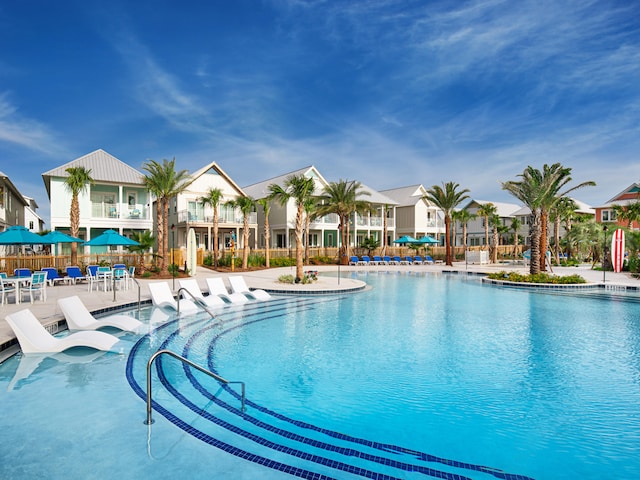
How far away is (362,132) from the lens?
28344 millimetres

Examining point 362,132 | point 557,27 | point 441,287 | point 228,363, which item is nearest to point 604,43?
point 557,27

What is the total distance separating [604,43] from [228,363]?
20.1 meters

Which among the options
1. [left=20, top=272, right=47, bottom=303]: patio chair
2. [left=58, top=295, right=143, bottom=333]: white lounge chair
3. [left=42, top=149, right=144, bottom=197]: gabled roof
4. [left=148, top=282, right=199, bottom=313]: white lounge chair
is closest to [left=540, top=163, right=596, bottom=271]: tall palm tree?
[left=148, top=282, right=199, bottom=313]: white lounge chair

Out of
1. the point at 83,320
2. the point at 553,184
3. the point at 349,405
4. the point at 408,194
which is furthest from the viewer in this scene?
the point at 408,194

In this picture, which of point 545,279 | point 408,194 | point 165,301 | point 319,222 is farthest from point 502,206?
point 165,301

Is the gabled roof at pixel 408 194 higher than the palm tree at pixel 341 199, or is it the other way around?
the gabled roof at pixel 408 194

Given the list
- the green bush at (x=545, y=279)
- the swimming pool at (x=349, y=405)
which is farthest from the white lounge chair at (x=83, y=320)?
the green bush at (x=545, y=279)

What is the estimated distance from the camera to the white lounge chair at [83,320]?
9312 mm

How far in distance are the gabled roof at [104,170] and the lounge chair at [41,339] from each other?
23.2m

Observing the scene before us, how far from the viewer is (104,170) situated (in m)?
28.7

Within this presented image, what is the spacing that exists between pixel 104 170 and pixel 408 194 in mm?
35398

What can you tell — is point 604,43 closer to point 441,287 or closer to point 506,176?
point 506,176

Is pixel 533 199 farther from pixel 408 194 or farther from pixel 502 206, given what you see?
pixel 502 206

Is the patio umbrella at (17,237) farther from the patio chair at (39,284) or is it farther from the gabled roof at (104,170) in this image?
the gabled roof at (104,170)
